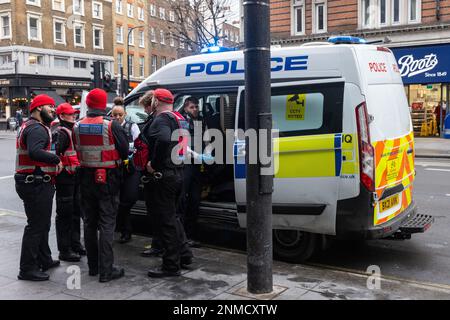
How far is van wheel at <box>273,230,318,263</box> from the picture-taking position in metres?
5.44

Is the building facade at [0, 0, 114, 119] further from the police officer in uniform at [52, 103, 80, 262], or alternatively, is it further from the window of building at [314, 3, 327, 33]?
the police officer in uniform at [52, 103, 80, 262]

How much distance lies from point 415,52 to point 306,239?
19.4 metres

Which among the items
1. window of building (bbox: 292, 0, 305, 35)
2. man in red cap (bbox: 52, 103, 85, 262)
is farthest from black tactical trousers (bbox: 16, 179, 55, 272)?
window of building (bbox: 292, 0, 305, 35)

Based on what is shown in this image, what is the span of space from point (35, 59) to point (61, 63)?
3.09 metres

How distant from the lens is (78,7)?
4588 centimetres

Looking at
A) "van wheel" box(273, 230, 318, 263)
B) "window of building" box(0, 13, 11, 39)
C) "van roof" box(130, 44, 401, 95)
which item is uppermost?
"window of building" box(0, 13, 11, 39)

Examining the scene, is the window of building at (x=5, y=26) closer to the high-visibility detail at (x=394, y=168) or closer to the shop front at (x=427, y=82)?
the shop front at (x=427, y=82)

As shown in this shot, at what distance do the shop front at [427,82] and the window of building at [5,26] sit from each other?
30.1 m

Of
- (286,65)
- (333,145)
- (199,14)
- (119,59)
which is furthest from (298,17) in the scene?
(119,59)

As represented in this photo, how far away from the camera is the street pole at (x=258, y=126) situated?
409cm

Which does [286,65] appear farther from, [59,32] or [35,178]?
[59,32]

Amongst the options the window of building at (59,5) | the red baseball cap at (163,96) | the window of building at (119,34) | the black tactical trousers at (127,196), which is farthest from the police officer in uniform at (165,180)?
the window of building at (119,34)
